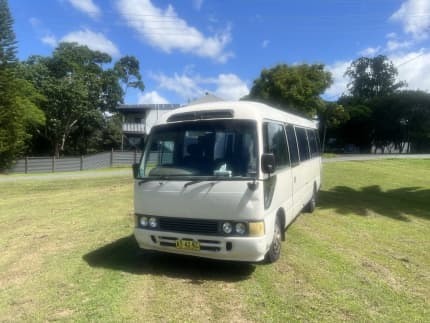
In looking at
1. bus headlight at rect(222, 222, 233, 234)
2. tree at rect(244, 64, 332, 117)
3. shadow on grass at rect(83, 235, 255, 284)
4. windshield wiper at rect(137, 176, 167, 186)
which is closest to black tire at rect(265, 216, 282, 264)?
shadow on grass at rect(83, 235, 255, 284)

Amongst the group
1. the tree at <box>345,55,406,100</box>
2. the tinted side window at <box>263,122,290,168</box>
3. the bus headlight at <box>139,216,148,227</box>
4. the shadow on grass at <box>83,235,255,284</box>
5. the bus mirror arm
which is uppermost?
the tree at <box>345,55,406,100</box>

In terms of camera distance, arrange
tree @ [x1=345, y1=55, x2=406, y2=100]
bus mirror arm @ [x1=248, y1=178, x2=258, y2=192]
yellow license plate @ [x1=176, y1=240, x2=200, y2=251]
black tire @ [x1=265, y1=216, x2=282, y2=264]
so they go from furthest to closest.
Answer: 1. tree @ [x1=345, y1=55, x2=406, y2=100]
2. black tire @ [x1=265, y1=216, x2=282, y2=264]
3. yellow license plate @ [x1=176, y1=240, x2=200, y2=251]
4. bus mirror arm @ [x1=248, y1=178, x2=258, y2=192]

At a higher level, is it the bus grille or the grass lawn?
the bus grille

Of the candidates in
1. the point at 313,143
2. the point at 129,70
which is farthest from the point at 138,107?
the point at 313,143

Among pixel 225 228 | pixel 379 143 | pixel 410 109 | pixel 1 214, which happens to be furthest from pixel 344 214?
pixel 379 143

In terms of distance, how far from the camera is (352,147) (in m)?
56.8

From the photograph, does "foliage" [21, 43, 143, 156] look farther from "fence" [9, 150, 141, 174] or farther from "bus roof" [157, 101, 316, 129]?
"bus roof" [157, 101, 316, 129]

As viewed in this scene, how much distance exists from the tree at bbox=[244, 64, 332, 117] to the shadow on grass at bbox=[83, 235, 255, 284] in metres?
26.2

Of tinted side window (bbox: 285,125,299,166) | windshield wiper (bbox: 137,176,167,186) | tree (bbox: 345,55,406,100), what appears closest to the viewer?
windshield wiper (bbox: 137,176,167,186)

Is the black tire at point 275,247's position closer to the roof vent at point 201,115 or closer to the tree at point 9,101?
the roof vent at point 201,115

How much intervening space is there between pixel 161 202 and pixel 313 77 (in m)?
29.6

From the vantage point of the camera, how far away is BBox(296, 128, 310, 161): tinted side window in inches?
295

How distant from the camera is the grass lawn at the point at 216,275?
3.89 meters

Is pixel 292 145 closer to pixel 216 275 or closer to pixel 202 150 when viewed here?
pixel 202 150
